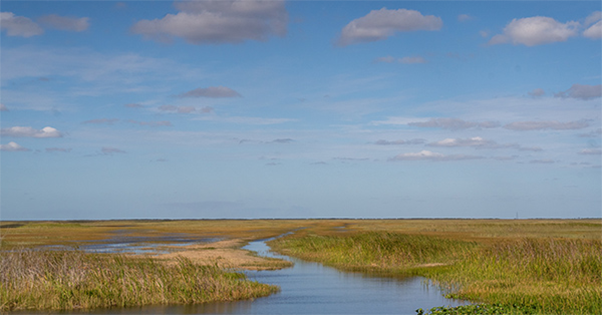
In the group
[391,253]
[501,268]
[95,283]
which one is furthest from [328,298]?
[391,253]

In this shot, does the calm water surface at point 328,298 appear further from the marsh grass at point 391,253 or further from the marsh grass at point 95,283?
the marsh grass at point 391,253

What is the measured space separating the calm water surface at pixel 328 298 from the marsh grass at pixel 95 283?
2.99 ft

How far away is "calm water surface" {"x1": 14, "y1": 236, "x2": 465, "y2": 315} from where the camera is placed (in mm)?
28766

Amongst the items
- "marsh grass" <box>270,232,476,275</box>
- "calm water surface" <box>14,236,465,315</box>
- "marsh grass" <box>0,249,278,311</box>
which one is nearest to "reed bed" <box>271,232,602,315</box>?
"marsh grass" <box>270,232,476,275</box>

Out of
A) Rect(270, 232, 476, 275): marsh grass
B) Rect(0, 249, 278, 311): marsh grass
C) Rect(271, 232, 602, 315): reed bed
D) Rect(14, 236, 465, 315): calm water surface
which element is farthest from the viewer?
Rect(270, 232, 476, 275): marsh grass

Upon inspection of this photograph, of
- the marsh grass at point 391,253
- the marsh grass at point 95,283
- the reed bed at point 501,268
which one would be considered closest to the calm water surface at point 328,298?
the marsh grass at point 95,283

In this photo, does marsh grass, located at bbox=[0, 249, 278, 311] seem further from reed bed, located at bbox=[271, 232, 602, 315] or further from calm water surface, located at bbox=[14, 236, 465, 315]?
reed bed, located at bbox=[271, 232, 602, 315]

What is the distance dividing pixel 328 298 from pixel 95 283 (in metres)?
12.3

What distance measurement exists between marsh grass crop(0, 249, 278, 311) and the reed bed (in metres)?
12.1

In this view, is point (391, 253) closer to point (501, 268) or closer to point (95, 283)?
point (501, 268)

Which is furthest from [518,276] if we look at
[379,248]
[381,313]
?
[379,248]

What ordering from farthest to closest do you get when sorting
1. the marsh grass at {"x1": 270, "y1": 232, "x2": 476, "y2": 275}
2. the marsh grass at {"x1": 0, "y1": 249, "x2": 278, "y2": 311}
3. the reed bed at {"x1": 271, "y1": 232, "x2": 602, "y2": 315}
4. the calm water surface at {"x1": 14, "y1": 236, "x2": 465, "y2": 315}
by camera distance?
the marsh grass at {"x1": 270, "y1": 232, "x2": 476, "y2": 275}, the calm water surface at {"x1": 14, "y1": 236, "x2": 465, "y2": 315}, the marsh grass at {"x1": 0, "y1": 249, "x2": 278, "y2": 311}, the reed bed at {"x1": 271, "y1": 232, "x2": 602, "y2": 315}

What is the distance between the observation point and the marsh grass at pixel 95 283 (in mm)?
28605

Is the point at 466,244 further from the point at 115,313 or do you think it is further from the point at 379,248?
the point at 115,313
